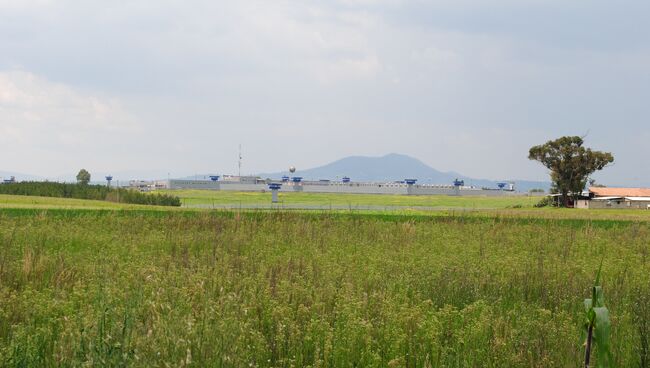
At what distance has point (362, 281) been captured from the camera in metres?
11.4

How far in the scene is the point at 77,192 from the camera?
5572cm

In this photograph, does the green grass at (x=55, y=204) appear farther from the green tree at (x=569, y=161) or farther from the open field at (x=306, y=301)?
the green tree at (x=569, y=161)

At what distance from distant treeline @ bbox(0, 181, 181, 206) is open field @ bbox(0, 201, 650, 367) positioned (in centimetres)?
3401

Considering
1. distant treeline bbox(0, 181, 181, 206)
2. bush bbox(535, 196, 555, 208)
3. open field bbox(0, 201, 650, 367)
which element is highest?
distant treeline bbox(0, 181, 181, 206)

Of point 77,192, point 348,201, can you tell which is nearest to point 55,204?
point 77,192

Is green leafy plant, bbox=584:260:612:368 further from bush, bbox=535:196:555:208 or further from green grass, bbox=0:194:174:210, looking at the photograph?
bush, bbox=535:196:555:208

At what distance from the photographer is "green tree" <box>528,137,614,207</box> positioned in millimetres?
73188

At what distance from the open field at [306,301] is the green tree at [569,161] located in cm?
5570

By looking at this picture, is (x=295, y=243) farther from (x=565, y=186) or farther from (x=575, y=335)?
(x=565, y=186)

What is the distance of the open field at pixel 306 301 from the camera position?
6016 millimetres

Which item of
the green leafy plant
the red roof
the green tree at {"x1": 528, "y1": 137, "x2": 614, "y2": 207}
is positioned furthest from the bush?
the green leafy plant

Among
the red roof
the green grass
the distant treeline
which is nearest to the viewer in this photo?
the green grass

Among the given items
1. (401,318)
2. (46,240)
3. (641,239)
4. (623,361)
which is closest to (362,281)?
(401,318)

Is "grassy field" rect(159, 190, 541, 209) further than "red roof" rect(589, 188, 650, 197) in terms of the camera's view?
No
